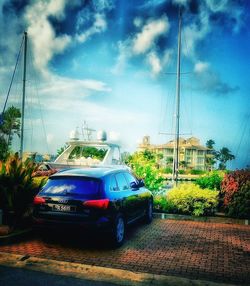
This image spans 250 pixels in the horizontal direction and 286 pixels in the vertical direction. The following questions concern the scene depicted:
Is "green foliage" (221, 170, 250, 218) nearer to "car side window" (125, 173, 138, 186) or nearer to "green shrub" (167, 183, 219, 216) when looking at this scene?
"green shrub" (167, 183, 219, 216)

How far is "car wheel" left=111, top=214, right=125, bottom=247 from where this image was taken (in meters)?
7.27

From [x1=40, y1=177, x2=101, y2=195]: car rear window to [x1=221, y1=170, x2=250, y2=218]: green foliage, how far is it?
5454 mm

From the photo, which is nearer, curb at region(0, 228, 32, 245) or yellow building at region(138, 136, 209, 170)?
curb at region(0, 228, 32, 245)

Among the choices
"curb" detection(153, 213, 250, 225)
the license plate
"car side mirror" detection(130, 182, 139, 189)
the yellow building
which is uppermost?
the yellow building

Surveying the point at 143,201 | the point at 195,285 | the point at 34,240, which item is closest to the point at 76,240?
the point at 34,240

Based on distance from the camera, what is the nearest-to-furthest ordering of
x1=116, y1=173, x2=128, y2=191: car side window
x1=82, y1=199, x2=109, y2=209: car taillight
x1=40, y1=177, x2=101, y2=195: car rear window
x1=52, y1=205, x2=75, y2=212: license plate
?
1. x1=82, y1=199, x2=109, y2=209: car taillight
2. x1=52, y1=205, x2=75, y2=212: license plate
3. x1=40, y1=177, x2=101, y2=195: car rear window
4. x1=116, y1=173, x2=128, y2=191: car side window

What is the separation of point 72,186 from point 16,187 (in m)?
1.93

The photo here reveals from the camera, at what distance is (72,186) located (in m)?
7.36

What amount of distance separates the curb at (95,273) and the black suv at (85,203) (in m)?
0.89

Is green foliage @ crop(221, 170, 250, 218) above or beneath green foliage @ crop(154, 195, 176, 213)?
above

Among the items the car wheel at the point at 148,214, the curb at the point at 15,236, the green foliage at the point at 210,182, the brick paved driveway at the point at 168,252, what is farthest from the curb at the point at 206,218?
the curb at the point at 15,236

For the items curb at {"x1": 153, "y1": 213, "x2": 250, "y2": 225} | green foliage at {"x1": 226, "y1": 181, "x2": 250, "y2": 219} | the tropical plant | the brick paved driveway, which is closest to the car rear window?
the brick paved driveway

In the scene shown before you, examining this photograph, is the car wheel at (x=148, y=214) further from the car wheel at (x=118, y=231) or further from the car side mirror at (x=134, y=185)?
the car wheel at (x=118, y=231)

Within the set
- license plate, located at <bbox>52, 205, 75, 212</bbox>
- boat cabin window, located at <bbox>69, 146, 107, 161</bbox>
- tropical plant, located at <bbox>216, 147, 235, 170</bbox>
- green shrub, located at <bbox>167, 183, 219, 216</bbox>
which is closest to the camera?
license plate, located at <bbox>52, 205, 75, 212</bbox>
